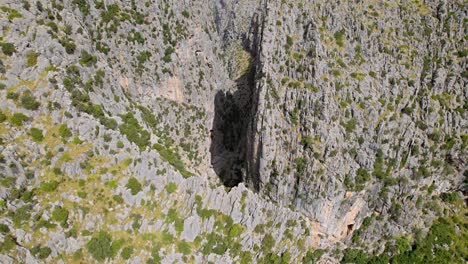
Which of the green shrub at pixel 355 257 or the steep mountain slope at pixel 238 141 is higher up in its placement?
the steep mountain slope at pixel 238 141

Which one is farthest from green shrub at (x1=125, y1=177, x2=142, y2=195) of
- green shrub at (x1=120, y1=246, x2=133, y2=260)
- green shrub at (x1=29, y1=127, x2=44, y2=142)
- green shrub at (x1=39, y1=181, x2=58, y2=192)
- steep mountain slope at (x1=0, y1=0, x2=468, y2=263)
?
green shrub at (x1=29, y1=127, x2=44, y2=142)

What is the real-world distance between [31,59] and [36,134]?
37.9ft

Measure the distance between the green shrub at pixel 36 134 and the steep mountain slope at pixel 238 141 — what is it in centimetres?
22

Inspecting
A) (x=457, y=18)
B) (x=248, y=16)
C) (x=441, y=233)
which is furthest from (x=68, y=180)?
(x=248, y=16)

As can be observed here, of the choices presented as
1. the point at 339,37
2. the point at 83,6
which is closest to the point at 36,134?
the point at 83,6

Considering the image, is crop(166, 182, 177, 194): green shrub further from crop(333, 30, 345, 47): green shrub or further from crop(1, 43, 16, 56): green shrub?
crop(333, 30, 345, 47): green shrub

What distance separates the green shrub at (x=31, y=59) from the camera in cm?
4212

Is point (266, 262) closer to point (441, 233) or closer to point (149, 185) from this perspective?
point (149, 185)

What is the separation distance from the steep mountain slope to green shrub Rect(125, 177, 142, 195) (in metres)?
0.41

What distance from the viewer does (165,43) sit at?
81.7 metres

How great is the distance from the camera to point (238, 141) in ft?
320

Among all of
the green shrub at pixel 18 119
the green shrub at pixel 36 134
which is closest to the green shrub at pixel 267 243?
the green shrub at pixel 36 134

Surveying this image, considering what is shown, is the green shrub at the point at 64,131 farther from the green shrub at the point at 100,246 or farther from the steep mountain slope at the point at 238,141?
the green shrub at the point at 100,246

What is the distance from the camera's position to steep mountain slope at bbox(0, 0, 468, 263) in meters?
39.5
